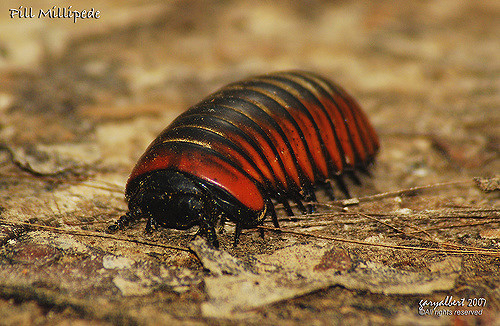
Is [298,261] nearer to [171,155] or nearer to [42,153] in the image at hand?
[171,155]

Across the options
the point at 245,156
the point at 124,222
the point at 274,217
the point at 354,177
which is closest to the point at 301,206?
the point at 274,217

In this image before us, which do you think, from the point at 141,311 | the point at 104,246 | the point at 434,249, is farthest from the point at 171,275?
the point at 434,249

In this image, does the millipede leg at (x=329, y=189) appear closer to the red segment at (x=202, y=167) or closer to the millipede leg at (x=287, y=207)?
the millipede leg at (x=287, y=207)

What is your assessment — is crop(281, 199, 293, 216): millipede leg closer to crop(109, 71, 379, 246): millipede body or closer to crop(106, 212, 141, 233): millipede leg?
crop(109, 71, 379, 246): millipede body

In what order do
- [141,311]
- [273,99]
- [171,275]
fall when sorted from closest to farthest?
1. [141,311]
2. [171,275]
3. [273,99]

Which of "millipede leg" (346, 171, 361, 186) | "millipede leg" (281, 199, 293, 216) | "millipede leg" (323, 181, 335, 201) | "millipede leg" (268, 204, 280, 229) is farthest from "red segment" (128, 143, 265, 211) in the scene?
"millipede leg" (346, 171, 361, 186)

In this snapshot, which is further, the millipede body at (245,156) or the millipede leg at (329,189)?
the millipede leg at (329,189)

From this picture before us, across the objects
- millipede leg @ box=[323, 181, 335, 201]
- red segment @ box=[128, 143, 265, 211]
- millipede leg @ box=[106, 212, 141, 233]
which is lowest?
millipede leg @ box=[106, 212, 141, 233]

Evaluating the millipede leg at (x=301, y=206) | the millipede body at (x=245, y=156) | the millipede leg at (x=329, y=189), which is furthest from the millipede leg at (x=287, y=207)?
the millipede leg at (x=329, y=189)
